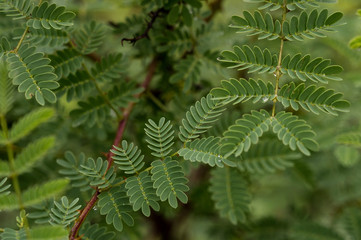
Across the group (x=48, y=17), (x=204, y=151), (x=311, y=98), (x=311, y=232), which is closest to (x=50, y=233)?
(x=204, y=151)

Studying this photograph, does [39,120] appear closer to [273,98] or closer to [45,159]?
[273,98]

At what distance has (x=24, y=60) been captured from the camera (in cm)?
84

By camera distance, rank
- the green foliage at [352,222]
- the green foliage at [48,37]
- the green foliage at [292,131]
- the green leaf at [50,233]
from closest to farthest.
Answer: the green leaf at [50,233], the green foliage at [292,131], the green foliage at [48,37], the green foliage at [352,222]

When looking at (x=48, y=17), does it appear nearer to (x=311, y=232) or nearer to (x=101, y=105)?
(x=101, y=105)

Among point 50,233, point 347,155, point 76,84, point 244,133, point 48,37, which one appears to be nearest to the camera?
point 50,233

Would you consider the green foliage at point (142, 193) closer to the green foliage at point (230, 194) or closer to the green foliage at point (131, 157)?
the green foliage at point (131, 157)

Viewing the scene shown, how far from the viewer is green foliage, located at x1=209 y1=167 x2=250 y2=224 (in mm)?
1092

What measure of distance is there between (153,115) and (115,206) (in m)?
0.49

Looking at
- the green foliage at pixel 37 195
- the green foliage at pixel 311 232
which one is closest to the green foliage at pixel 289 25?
the green foliage at pixel 37 195

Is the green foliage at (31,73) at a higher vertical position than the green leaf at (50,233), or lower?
higher

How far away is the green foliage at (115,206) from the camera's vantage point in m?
0.80

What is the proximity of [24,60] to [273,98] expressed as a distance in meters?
0.53

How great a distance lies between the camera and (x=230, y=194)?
1111 mm

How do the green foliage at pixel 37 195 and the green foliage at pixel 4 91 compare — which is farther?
the green foliage at pixel 4 91
